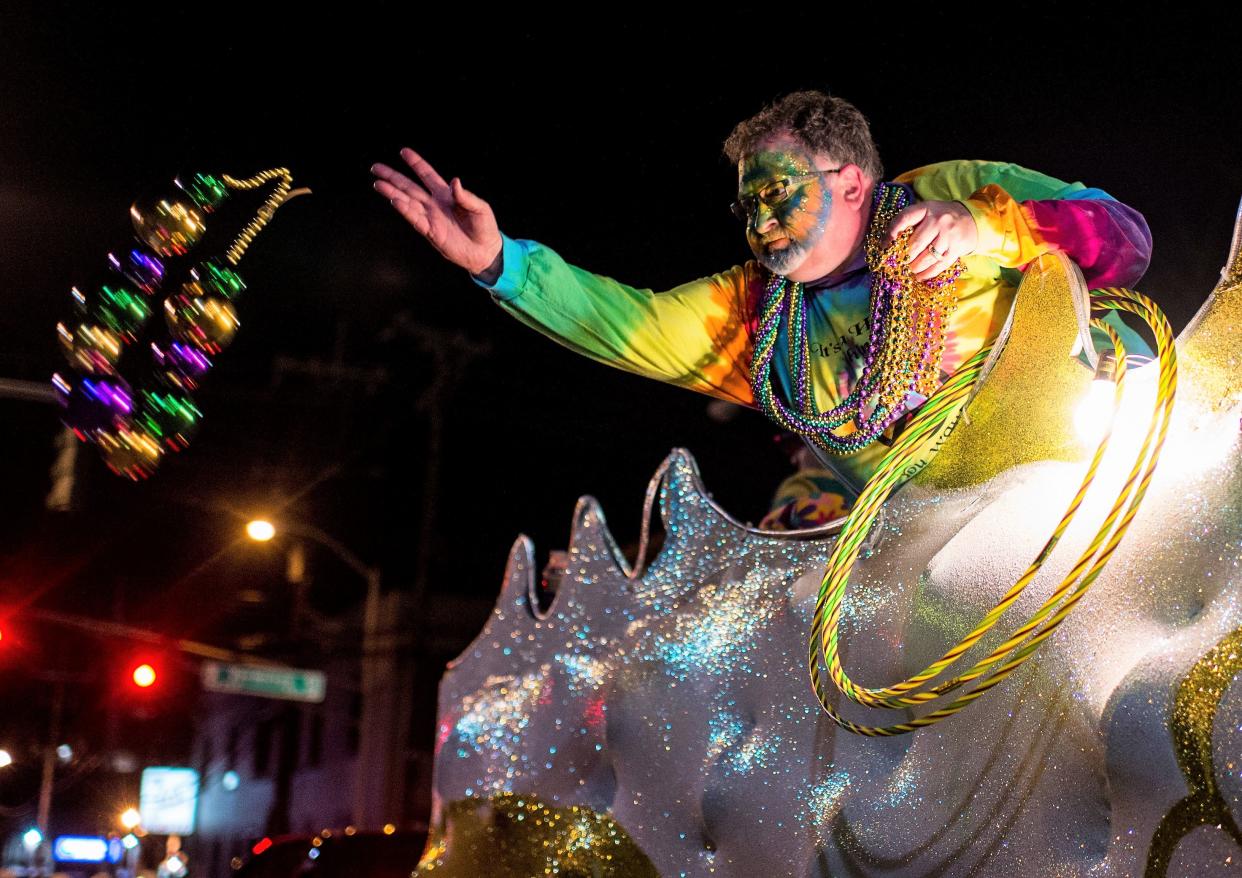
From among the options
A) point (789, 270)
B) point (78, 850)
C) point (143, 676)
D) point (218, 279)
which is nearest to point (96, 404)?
point (218, 279)

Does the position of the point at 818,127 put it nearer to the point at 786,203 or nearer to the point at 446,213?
the point at 786,203

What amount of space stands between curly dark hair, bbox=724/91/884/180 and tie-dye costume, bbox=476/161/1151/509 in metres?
0.13

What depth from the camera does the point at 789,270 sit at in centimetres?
277

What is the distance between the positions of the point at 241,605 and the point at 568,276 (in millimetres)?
19167

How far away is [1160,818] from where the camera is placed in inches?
65.6

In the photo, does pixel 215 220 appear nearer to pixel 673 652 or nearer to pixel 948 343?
pixel 673 652

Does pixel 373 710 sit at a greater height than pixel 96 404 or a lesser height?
greater

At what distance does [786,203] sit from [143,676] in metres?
13.5

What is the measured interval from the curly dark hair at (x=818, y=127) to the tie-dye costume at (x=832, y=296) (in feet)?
0.42

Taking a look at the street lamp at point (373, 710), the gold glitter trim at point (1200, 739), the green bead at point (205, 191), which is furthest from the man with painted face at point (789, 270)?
the street lamp at point (373, 710)

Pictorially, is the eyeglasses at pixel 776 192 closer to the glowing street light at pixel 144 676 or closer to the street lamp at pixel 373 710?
the glowing street light at pixel 144 676

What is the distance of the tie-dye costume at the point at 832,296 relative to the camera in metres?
2.32

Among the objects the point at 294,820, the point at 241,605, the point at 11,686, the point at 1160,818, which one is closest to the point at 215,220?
the point at 1160,818

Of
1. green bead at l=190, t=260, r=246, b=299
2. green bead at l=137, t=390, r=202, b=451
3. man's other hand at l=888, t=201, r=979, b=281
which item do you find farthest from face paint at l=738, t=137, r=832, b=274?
green bead at l=137, t=390, r=202, b=451
